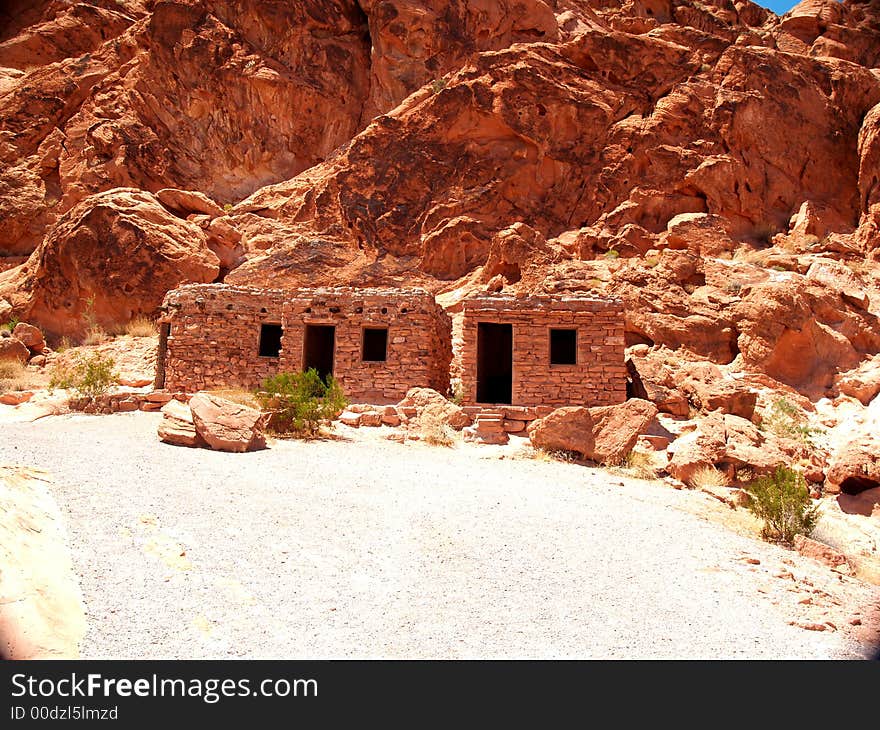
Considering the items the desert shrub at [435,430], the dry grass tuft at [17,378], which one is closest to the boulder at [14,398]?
the dry grass tuft at [17,378]

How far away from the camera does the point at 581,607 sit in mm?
4547

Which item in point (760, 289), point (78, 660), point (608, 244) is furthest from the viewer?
point (608, 244)

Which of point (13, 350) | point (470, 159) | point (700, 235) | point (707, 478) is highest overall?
point (470, 159)

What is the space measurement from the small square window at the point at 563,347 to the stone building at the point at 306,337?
98.1 inches

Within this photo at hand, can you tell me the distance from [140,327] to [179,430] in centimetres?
1226

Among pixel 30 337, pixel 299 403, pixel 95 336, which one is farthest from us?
pixel 95 336

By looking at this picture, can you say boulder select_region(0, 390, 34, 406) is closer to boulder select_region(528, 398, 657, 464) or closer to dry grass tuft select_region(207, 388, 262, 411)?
dry grass tuft select_region(207, 388, 262, 411)

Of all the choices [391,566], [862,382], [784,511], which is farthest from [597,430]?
[862,382]

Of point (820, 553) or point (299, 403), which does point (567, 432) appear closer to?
point (820, 553)

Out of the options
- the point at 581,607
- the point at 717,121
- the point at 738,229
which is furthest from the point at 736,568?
the point at 717,121

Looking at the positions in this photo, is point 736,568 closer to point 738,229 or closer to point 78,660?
point 78,660

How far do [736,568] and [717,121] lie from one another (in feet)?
72.0

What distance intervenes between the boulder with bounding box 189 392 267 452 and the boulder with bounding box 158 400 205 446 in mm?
123

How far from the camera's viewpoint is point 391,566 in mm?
5090
